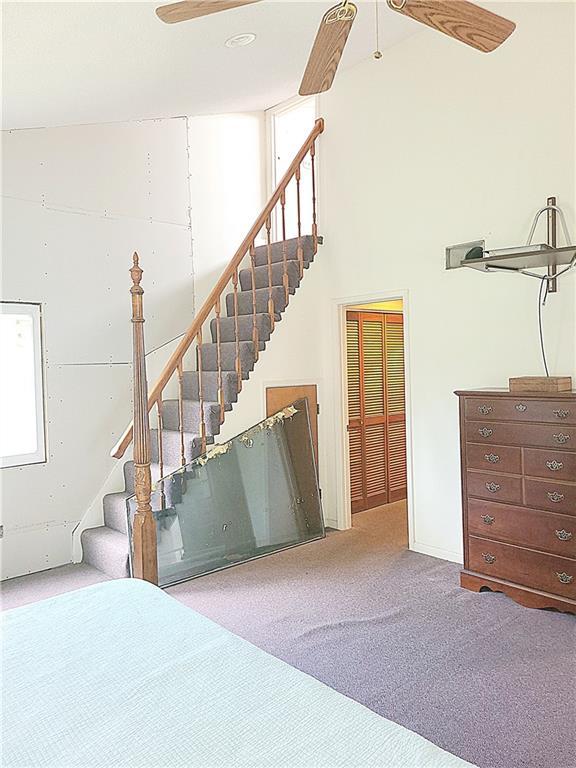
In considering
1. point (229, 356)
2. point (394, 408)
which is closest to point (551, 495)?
point (229, 356)

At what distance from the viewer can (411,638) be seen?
3.18 metres

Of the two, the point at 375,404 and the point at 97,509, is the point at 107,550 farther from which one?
the point at 375,404

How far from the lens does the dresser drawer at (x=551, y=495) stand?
3293mm

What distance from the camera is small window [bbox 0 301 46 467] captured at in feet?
14.4

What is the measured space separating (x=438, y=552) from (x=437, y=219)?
2.48 m

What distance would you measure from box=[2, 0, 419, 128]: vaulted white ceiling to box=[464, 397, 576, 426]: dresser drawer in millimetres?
2503

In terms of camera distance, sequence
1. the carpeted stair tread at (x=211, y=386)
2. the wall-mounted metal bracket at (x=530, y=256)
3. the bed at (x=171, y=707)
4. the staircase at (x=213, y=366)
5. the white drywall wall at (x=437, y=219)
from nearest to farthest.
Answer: the bed at (x=171, y=707), the wall-mounted metal bracket at (x=530, y=256), the white drywall wall at (x=437, y=219), the staircase at (x=213, y=366), the carpeted stair tread at (x=211, y=386)

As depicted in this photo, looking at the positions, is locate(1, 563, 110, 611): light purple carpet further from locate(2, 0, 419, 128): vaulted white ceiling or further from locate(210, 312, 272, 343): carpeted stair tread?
locate(2, 0, 419, 128): vaulted white ceiling

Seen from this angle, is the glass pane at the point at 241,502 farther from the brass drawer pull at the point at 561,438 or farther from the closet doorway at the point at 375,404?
the brass drawer pull at the point at 561,438

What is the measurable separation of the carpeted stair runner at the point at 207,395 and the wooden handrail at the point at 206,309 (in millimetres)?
306

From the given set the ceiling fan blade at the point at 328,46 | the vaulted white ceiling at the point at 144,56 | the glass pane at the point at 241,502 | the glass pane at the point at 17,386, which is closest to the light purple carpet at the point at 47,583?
the glass pane at the point at 241,502

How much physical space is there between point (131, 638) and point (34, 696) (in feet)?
1.07

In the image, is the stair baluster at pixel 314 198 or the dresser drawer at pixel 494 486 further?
the stair baluster at pixel 314 198

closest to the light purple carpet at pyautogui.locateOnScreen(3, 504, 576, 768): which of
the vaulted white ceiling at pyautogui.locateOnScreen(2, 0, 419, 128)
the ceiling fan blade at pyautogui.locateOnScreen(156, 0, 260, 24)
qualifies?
the ceiling fan blade at pyautogui.locateOnScreen(156, 0, 260, 24)
